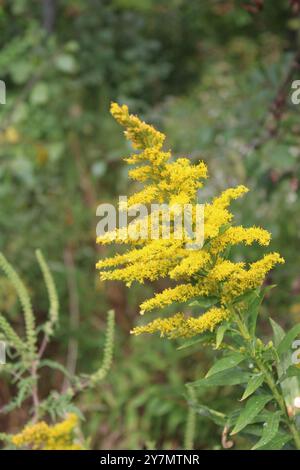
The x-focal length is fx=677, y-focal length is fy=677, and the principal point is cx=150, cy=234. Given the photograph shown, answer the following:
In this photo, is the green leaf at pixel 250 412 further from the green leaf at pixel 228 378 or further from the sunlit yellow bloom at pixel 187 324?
the sunlit yellow bloom at pixel 187 324

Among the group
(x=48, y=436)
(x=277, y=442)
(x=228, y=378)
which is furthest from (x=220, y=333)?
(x=48, y=436)

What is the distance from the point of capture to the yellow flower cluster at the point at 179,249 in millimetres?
1368

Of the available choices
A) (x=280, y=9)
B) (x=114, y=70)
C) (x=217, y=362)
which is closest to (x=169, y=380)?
A: (x=217, y=362)

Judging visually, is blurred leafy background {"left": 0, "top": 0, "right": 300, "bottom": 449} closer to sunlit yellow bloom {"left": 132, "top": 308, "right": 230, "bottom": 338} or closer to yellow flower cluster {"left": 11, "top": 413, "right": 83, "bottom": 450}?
yellow flower cluster {"left": 11, "top": 413, "right": 83, "bottom": 450}

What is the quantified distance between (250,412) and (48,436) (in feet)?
1.67

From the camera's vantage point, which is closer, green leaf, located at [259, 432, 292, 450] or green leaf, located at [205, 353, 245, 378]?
green leaf, located at [205, 353, 245, 378]

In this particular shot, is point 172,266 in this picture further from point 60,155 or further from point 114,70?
point 114,70

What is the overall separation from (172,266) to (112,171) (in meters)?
3.23

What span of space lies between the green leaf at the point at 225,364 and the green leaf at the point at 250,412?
0.10 meters

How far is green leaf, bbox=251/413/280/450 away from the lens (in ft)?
4.56

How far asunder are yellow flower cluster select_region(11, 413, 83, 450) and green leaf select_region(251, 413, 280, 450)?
472 millimetres

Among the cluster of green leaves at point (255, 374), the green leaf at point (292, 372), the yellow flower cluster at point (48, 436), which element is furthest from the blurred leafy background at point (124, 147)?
the green leaf at point (292, 372)

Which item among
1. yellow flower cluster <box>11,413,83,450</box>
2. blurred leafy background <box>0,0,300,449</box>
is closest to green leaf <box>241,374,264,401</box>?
yellow flower cluster <box>11,413,83,450</box>

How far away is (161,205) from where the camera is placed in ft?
4.66
